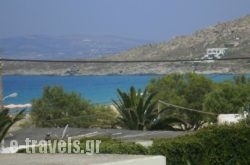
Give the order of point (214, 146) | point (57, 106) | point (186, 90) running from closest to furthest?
1. point (214, 146)
2. point (57, 106)
3. point (186, 90)

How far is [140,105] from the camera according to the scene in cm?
2644

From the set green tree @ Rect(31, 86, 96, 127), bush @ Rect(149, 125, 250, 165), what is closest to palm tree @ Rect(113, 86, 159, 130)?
bush @ Rect(149, 125, 250, 165)

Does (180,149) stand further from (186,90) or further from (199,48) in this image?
(199,48)

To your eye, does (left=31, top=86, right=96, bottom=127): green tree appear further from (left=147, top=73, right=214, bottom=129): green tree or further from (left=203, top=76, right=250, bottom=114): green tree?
(left=203, top=76, right=250, bottom=114): green tree

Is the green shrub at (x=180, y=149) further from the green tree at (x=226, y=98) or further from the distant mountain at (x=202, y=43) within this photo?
the distant mountain at (x=202, y=43)

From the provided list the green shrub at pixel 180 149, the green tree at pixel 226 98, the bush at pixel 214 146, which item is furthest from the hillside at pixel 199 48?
the green shrub at pixel 180 149

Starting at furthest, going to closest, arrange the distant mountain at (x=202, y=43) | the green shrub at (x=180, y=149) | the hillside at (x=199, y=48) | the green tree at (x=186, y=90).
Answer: the distant mountain at (x=202, y=43) → the hillside at (x=199, y=48) → the green tree at (x=186, y=90) → the green shrub at (x=180, y=149)

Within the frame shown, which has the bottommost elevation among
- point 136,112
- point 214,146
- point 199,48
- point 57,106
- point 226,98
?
point 57,106

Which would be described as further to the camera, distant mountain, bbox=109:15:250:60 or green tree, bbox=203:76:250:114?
distant mountain, bbox=109:15:250:60

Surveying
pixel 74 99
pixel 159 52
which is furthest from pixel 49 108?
pixel 159 52

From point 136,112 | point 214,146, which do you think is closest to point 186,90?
point 136,112

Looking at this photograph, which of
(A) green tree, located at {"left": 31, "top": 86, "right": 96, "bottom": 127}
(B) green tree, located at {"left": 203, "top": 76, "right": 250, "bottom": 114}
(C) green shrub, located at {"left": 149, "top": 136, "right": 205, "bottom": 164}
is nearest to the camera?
(C) green shrub, located at {"left": 149, "top": 136, "right": 205, "bottom": 164}

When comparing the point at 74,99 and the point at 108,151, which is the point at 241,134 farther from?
the point at 74,99

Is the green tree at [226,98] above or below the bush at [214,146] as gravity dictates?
below
